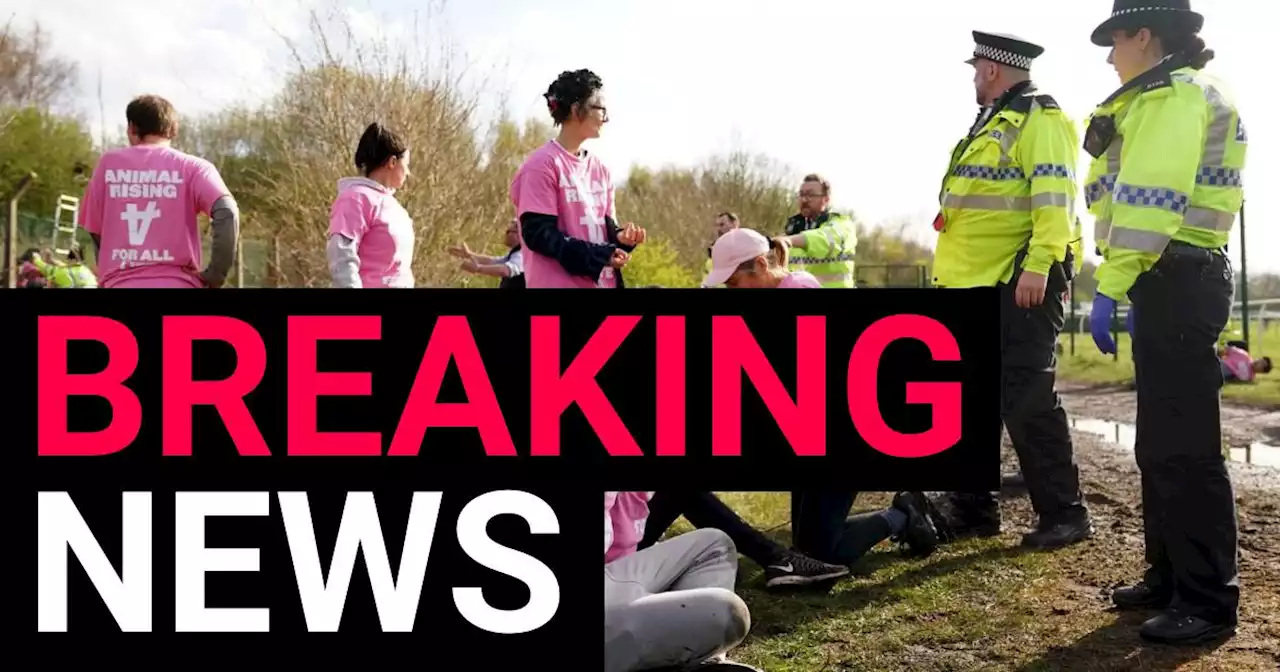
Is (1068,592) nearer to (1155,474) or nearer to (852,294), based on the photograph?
(1155,474)

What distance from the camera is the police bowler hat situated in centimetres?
376

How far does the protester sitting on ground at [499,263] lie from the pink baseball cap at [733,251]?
276 centimetres

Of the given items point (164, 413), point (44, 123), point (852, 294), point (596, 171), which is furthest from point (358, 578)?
point (44, 123)

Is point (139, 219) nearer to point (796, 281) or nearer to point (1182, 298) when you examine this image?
point (796, 281)

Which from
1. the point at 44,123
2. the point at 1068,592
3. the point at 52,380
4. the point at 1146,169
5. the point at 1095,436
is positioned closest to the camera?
the point at 52,380

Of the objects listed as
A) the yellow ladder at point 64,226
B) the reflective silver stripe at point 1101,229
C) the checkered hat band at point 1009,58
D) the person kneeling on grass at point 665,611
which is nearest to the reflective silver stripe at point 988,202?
the checkered hat band at point 1009,58

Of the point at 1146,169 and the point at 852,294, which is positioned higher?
the point at 1146,169

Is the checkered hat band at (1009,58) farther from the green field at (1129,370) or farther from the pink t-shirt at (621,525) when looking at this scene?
the green field at (1129,370)

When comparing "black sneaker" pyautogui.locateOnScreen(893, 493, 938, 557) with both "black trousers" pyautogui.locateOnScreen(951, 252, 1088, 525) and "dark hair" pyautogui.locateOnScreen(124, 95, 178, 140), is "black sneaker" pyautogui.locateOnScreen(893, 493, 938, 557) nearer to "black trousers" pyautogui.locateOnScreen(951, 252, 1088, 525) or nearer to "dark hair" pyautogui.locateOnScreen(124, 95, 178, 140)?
"black trousers" pyautogui.locateOnScreen(951, 252, 1088, 525)

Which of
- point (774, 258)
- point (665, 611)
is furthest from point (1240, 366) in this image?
point (665, 611)

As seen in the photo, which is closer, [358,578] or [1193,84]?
[358,578]

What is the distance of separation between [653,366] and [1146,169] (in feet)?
5.93

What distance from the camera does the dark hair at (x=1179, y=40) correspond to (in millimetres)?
3756

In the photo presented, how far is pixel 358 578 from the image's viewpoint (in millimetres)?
2670
